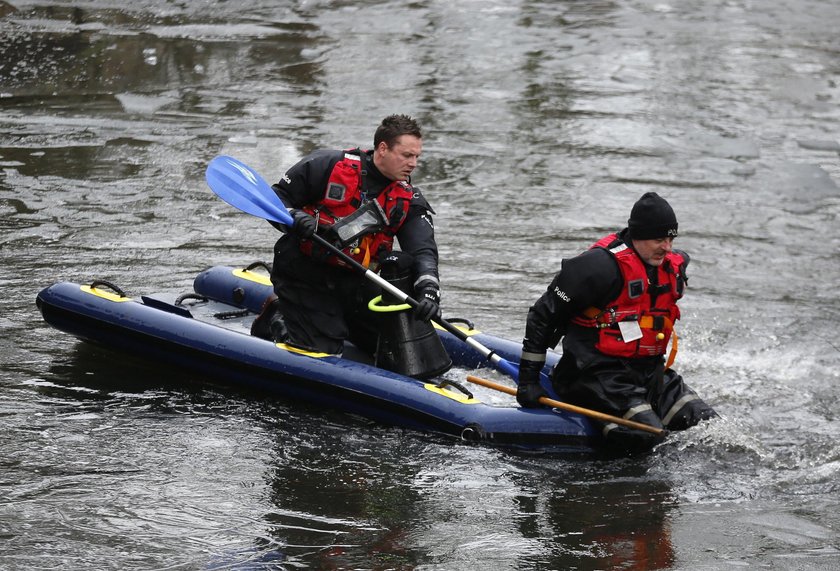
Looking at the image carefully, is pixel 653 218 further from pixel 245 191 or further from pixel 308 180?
pixel 245 191

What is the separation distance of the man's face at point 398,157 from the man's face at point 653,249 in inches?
50.4

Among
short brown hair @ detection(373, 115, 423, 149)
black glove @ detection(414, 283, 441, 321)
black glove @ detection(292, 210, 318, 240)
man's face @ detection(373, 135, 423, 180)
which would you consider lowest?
black glove @ detection(414, 283, 441, 321)

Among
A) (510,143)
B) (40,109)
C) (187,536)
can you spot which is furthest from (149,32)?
(187,536)

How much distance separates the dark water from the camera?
537 centimetres

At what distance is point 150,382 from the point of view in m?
7.12

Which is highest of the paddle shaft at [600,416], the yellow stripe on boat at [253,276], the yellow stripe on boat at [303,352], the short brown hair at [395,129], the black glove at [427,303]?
the short brown hair at [395,129]

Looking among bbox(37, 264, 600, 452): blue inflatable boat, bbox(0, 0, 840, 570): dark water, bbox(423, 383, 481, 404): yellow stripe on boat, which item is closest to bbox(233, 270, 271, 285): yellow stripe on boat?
bbox(37, 264, 600, 452): blue inflatable boat

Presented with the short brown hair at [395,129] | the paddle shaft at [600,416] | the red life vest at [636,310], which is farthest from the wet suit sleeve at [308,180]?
the paddle shaft at [600,416]

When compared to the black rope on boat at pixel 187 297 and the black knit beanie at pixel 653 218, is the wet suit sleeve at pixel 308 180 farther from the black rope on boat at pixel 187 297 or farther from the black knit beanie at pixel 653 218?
the black knit beanie at pixel 653 218

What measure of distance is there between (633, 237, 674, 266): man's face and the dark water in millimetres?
951

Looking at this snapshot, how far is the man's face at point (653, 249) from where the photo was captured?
5.98 metres

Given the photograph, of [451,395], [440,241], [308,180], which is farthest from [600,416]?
[440,241]

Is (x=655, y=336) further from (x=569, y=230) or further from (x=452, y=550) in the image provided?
(x=569, y=230)

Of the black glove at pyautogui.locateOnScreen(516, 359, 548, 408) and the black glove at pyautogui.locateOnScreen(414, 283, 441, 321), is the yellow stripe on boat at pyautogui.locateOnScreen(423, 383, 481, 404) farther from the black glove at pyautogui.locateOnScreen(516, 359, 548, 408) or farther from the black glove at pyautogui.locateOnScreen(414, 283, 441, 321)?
the black glove at pyautogui.locateOnScreen(414, 283, 441, 321)
